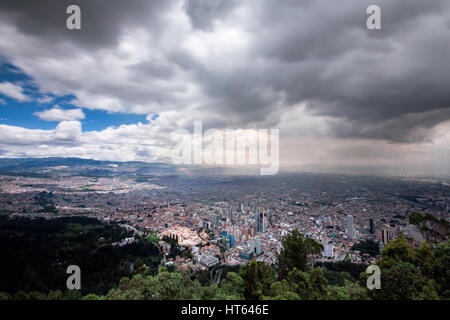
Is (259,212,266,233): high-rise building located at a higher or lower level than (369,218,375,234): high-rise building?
lower

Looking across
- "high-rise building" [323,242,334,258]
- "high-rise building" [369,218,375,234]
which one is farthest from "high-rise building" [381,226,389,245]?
"high-rise building" [323,242,334,258]

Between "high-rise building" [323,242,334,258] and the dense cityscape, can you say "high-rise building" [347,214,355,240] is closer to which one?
the dense cityscape

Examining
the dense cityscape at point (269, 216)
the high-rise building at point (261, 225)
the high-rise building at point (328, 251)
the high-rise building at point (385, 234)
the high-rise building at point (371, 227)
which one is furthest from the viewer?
the high-rise building at point (261, 225)

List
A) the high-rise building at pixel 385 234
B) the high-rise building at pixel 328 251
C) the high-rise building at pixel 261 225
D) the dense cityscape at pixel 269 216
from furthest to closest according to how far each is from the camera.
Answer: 1. the high-rise building at pixel 261 225
2. the dense cityscape at pixel 269 216
3. the high-rise building at pixel 385 234
4. the high-rise building at pixel 328 251

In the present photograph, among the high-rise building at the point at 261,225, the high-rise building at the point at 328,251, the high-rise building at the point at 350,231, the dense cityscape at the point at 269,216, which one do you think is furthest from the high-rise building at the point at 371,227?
the high-rise building at the point at 261,225

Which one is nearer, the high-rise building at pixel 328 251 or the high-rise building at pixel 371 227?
the high-rise building at pixel 328 251

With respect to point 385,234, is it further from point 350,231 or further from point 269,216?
point 269,216

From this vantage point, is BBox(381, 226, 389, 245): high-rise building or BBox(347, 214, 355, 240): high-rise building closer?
BBox(381, 226, 389, 245): high-rise building

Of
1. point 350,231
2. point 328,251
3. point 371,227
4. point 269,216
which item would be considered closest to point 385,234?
point 371,227

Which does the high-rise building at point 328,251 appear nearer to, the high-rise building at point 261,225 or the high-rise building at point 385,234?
the high-rise building at point 385,234

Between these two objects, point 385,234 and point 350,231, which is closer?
point 385,234
